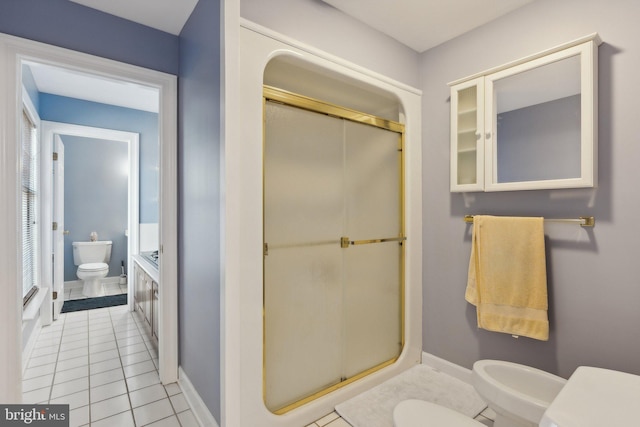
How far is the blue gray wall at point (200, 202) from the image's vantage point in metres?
1.60

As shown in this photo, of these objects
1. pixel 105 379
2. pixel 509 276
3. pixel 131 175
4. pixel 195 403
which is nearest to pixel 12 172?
pixel 105 379

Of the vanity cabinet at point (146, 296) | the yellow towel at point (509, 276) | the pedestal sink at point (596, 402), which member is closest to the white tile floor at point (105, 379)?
the vanity cabinet at point (146, 296)

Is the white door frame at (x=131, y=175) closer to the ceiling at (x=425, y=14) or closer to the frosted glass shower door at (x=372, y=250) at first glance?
the frosted glass shower door at (x=372, y=250)

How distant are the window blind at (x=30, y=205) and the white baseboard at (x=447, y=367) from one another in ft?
11.7

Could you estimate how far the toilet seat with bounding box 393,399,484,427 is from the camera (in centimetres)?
145

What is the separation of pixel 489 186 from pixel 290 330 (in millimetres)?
1551

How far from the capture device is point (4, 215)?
1.62 metres

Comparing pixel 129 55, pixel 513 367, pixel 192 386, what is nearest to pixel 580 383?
pixel 513 367

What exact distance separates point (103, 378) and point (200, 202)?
1.63 meters

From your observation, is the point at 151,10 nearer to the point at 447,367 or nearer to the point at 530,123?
the point at 530,123

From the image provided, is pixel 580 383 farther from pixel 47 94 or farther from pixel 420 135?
pixel 47 94

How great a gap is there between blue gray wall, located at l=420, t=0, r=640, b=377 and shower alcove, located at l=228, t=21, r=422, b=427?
27 centimetres

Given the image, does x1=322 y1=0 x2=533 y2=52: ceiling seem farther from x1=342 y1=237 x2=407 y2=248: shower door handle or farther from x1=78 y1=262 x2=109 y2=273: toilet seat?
x1=78 y1=262 x2=109 y2=273: toilet seat

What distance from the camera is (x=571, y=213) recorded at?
173cm
